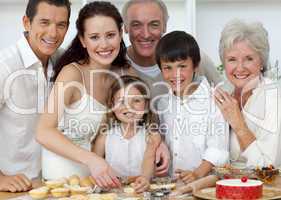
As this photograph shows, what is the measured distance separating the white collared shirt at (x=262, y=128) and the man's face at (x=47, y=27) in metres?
0.75

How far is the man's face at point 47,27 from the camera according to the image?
2.14m

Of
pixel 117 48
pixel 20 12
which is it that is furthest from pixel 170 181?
pixel 20 12

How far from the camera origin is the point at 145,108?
215 centimetres

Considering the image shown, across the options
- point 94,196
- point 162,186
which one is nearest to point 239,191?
→ point 162,186

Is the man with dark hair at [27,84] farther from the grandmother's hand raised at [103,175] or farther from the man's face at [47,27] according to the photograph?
the grandmother's hand raised at [103,175]

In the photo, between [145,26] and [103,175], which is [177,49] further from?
[103,175]

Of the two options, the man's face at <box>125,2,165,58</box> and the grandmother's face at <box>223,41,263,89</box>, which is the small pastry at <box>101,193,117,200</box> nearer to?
the grandmother's face at <box>223,41,263,89</box>

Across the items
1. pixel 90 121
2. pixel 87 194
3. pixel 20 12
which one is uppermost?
pixel 20 12

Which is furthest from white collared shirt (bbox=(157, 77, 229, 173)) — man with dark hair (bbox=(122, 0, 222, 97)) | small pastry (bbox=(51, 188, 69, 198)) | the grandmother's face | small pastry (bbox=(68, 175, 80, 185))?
small pastry (bbox=(51, 188, 69, 198))

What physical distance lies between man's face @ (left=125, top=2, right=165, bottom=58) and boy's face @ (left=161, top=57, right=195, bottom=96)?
317 mm

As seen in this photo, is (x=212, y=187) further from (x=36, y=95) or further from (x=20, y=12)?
(x=20, y=12)

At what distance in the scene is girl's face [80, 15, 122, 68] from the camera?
6.76ft

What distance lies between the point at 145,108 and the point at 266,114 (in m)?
0.45

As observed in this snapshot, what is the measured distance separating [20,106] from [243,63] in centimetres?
85
